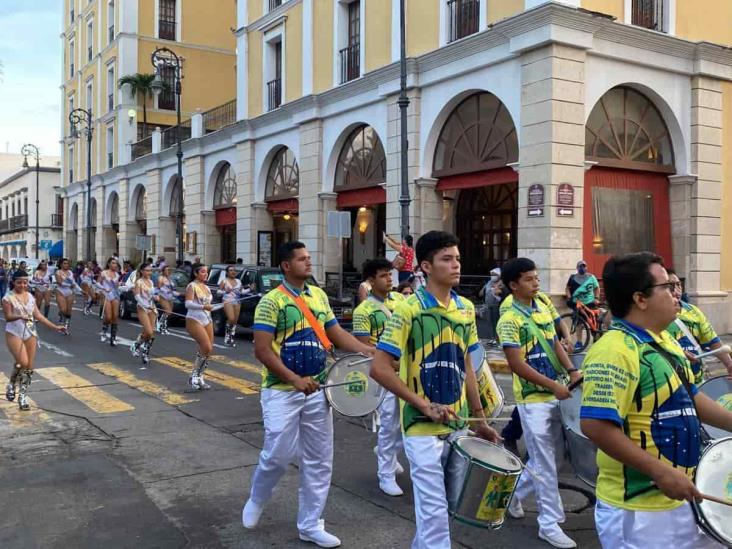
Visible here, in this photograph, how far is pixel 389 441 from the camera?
608 centimetres

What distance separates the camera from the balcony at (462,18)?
17.5m

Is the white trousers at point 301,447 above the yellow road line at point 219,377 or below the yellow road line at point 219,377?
above

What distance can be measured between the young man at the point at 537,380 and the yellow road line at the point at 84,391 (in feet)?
19.5

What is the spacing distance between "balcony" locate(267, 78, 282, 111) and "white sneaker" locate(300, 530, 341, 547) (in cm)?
2259

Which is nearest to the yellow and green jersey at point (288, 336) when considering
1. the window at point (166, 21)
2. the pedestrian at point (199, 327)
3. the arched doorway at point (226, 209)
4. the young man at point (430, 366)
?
the young man at point (430, 366)

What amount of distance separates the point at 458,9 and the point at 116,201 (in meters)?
31.2

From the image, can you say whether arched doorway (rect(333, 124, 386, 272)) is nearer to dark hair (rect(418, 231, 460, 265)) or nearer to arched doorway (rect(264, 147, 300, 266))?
arched doorway (rect(264, 147, 300, 266))

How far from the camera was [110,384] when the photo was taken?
11180 mm

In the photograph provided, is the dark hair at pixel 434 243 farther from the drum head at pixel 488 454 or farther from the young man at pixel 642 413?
the young man at pixel 642 413

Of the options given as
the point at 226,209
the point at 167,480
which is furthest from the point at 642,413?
the point at 226,209

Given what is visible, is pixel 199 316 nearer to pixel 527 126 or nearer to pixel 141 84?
pixel 527 126

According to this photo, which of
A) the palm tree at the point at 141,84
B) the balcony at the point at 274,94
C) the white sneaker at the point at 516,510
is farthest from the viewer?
the palm tree at the point at 141,84

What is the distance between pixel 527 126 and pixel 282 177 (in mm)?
12518

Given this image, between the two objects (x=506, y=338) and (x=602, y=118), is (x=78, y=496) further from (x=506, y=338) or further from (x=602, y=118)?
(x=602, y=118)
